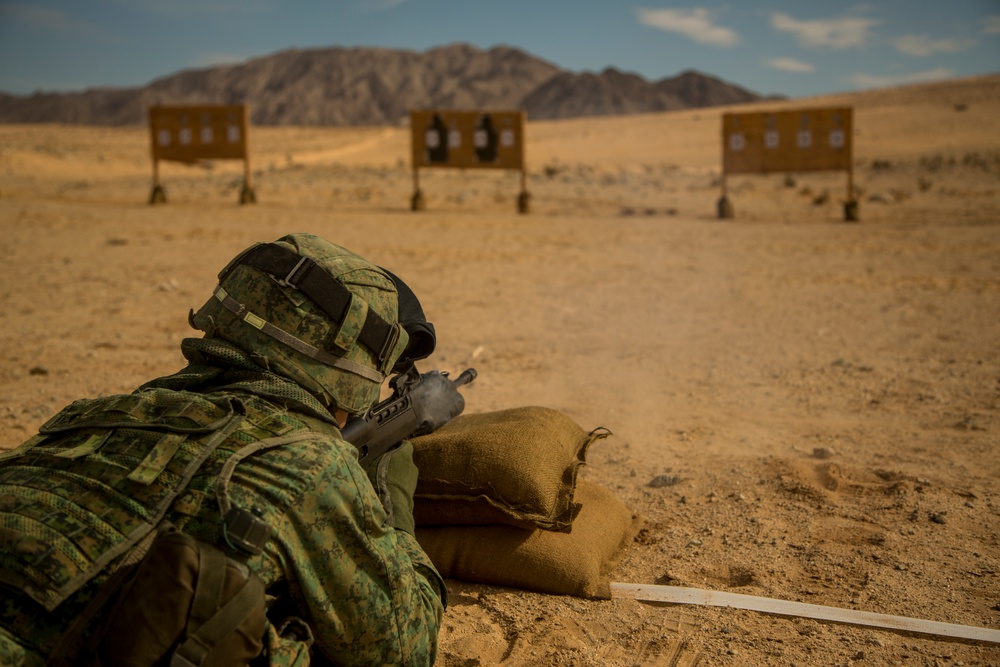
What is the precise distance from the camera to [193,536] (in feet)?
5.59

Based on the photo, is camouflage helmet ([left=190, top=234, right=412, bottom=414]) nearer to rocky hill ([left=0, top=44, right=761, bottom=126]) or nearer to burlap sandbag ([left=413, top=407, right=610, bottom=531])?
burlap sandbag ([left=413, top=407, right=610, bottom=531])

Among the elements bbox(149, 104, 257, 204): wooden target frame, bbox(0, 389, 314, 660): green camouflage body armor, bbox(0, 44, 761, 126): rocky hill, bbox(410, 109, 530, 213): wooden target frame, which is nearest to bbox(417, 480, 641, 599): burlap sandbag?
bbox(0, 389, 314, 660): green camouflage body armor

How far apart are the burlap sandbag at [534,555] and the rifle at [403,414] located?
1.56 ft

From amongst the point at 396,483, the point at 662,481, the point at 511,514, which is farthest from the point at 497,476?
the point at 662,481

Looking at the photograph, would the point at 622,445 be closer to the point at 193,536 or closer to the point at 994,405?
the point at 994,405

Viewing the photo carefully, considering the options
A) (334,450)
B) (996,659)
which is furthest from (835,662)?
(334,450)

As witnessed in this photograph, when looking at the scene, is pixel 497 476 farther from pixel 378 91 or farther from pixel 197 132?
pixel 378 91

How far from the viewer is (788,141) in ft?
50.8

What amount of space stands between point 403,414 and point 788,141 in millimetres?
14418

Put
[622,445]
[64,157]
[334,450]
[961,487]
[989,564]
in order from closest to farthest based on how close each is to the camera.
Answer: [334,450] < [989,564] < [961,487] < [622,445] < [64,157]

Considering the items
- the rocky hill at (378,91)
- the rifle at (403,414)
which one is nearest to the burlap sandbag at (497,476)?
the rifle at (403,414)

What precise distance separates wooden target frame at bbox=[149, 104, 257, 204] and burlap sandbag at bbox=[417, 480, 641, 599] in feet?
48.9

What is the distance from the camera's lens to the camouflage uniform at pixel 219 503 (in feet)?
5.38

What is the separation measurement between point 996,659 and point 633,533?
1265 mm
